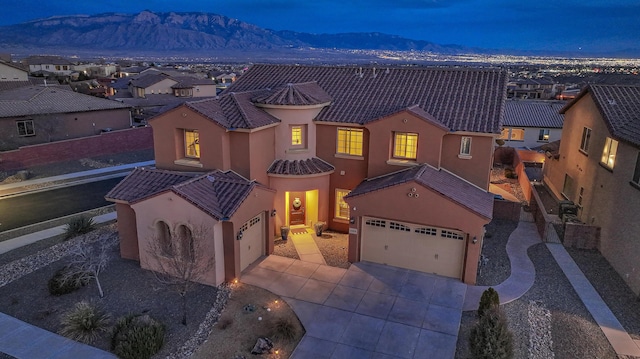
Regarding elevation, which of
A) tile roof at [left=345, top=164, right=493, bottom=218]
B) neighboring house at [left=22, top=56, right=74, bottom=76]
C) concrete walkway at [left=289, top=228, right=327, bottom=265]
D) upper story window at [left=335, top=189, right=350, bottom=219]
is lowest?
concrete walkway at [left=289, top=228, right=327, bottom=265]

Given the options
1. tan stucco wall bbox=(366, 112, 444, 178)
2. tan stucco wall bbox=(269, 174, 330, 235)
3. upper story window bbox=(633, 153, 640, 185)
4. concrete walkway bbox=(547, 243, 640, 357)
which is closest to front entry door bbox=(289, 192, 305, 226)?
tan stucco wall bbox=(269, 174, 330, 235)

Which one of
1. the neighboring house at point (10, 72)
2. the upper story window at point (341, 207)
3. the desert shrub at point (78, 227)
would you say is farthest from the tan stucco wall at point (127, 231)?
the neighboring house at point (10, 72)

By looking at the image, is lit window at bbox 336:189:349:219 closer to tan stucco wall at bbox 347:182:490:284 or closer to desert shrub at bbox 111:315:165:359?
tan stucco wall at bbox 347:182:490:284

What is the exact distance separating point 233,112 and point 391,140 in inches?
314

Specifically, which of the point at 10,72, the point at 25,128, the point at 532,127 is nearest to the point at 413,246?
the point at 532,127

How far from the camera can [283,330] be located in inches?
566

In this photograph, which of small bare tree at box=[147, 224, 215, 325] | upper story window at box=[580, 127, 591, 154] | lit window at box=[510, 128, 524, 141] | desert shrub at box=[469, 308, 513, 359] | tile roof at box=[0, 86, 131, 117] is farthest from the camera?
lit window at box=[510, 128, 524, 141]

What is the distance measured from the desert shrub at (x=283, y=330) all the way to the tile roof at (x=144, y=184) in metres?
7.69

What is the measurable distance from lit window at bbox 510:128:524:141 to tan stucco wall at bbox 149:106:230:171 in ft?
113

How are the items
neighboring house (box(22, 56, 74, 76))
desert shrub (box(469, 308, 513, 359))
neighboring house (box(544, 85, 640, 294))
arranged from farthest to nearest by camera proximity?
1. neighboring house (box(22, 56, 74, 76))
2. neighboring house (box(544, 85, 640, 294))
3. desert shrub (box(469, 308, 513, 359))

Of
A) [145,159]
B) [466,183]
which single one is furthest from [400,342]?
[145,159]

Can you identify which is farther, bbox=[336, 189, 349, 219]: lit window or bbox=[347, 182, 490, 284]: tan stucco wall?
bbox=[336, 189, 349, 219]: lit window

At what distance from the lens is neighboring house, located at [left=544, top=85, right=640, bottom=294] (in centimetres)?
1858

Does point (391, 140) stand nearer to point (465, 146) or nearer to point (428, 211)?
point (465, 146)
